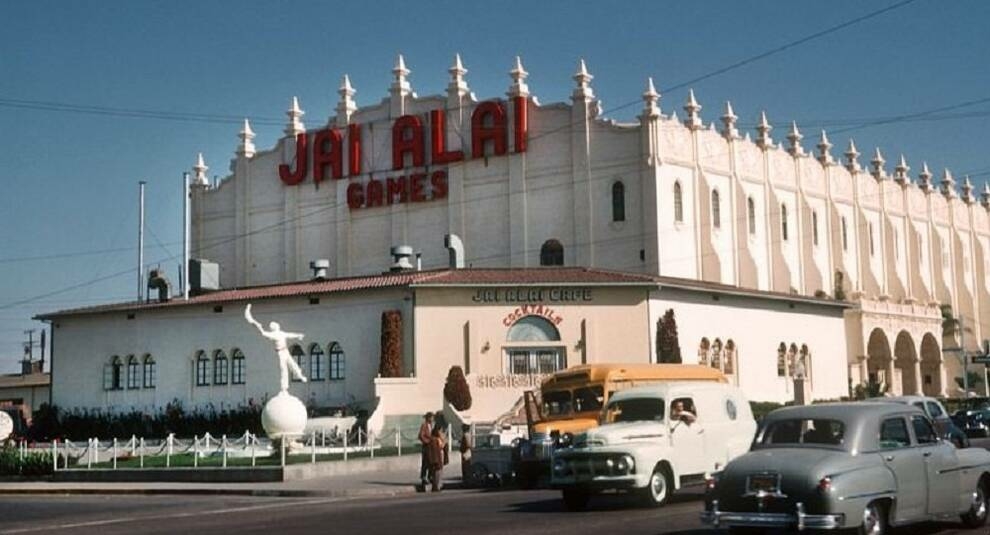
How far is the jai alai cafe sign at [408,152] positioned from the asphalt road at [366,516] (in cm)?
3661

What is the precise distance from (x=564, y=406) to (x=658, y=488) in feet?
24.2

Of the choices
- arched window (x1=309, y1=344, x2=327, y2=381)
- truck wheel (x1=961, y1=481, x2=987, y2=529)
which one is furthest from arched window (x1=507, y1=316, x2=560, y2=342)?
truck wheel (x1=961, y1=481, x2=987, y2=529)

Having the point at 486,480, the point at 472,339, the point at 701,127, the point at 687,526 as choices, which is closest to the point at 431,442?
the point at 486,480

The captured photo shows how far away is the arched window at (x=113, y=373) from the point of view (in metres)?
56.3

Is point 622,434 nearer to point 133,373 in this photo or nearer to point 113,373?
point 133,373

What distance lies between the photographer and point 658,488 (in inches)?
802

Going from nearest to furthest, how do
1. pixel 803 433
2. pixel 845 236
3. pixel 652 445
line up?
1. pixel 803 433
2. pixel 652 445
3. pixel 845 236

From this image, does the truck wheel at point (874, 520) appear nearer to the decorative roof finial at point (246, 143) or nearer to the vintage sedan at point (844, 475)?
the vintage sedan at point (844, 475)

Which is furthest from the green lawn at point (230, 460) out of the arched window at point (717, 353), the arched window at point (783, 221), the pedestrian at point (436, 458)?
the arched window at point (783, 221)

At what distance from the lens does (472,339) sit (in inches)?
1875

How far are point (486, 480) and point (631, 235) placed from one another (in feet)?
106

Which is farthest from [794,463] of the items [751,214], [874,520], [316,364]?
[751,214]

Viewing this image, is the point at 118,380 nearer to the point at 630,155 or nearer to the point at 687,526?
the point at 630,155

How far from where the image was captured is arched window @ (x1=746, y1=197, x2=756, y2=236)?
2623 inches
